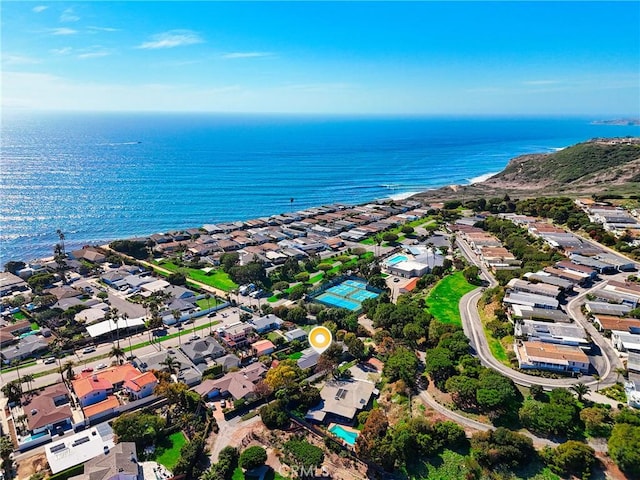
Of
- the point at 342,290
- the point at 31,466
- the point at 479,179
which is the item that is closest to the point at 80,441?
the point at 31,466

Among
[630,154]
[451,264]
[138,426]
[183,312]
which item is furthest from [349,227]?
[630,154]

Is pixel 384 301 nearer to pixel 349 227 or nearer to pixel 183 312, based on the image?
pixel 183 312

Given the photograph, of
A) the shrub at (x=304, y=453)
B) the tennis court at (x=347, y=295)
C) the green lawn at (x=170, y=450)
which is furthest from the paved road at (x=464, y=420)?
the green lawn at (x=170, y=450)

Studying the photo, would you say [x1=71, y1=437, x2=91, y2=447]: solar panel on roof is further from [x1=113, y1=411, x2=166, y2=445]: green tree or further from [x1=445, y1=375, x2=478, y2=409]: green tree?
[x1=445, y1=375, x2=478, y2=409]: green tree

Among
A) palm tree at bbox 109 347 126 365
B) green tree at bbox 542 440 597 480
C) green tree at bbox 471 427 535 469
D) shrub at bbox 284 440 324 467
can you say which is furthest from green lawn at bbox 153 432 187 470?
green tree at bbox 542 440 597 480

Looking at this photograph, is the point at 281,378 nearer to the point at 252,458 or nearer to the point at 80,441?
A: the point at 252,458
